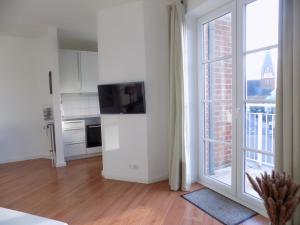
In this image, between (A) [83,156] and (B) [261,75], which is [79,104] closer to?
(A) [83,156]

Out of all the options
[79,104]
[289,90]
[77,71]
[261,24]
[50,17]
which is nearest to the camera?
[289,90]

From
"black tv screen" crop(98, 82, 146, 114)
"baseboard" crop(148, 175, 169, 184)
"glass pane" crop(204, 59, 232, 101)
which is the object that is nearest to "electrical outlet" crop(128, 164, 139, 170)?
"baseboard" crop(148, 175, 169, 184)

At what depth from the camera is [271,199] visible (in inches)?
58.1

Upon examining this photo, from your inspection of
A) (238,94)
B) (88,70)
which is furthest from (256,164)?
(88,70)

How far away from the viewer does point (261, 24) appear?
236 cm

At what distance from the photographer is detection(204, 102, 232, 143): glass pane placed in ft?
9.41

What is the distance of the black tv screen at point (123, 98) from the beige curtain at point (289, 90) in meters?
1.86

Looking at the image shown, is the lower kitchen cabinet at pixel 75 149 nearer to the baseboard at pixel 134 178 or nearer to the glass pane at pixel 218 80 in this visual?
the baseboard at pixel 134 178

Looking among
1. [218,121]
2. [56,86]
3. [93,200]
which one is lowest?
[93,200]

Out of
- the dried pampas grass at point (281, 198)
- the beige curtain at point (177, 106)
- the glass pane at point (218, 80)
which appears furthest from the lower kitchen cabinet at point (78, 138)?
the dried pampas grass at point (281, 198)

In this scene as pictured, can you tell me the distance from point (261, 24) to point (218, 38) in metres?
0.69

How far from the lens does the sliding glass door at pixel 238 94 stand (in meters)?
2.33

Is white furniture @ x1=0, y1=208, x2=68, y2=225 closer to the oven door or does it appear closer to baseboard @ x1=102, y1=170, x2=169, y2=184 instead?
baseboard @ x1=102, y1=170, x2=169, y2=184

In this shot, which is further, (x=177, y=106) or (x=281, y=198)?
(x=177, y=106)
